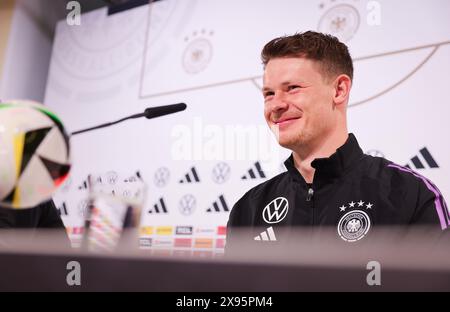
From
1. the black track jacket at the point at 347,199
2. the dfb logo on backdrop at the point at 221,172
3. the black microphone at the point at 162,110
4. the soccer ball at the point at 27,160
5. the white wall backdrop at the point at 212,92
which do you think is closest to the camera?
the soccer ball at the point at 27,160

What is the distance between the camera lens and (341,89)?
36.6 inches

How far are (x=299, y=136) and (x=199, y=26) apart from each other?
1.47ft

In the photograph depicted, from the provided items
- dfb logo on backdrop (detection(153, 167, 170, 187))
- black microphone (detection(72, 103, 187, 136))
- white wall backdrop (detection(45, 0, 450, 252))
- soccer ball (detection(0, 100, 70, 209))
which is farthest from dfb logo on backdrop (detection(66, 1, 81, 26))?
soccer ball (detection(0, 100, 70, 209))

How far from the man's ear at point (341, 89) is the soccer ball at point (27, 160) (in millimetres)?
535

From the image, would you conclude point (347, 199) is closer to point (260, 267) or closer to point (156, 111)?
point (260, 267)

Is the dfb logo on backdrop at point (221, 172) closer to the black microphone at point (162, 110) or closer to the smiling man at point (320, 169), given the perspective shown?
the smiling man at point (320, 169)

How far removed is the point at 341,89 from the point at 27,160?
0.61 meters

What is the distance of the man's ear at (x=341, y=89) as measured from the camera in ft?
3.03

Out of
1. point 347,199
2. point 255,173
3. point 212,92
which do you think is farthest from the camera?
point 212,92

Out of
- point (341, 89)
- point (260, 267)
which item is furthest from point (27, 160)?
point (341, 89)

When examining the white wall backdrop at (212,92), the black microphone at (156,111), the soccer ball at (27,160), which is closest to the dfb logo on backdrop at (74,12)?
the white wall backdrop at (212,92)

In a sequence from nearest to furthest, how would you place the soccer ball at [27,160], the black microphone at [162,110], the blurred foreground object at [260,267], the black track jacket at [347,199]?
1. the blurred foreground object at [260,267]
2. the soccer ball at [27,160]
3. the black track jacket at [347,199]
4. the black microphone at [162,110]

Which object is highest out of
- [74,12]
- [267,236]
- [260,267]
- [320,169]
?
[74,12]

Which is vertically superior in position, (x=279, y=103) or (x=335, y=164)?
(x=279, y=103)
